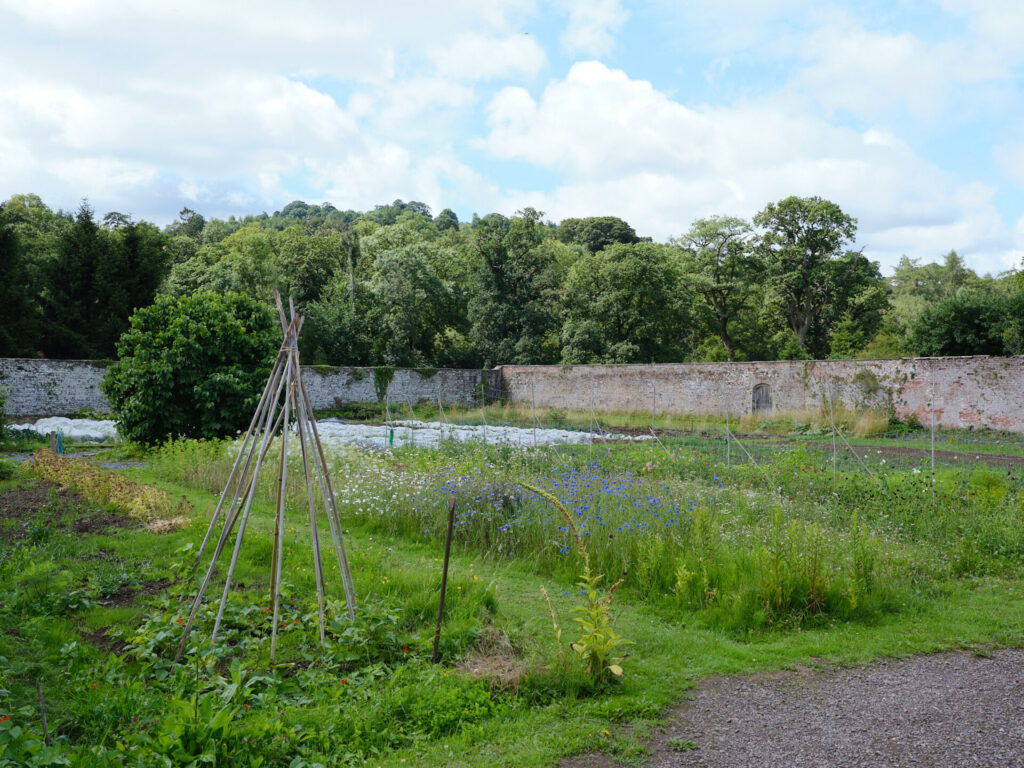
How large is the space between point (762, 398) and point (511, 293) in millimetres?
13373

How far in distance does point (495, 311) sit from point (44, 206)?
1219 inches

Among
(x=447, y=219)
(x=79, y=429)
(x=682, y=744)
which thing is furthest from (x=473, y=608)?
(x=447, y=219)

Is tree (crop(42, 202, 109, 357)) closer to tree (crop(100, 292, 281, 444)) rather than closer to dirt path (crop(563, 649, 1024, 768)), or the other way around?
tree (crop(100, 292, 281, 444))

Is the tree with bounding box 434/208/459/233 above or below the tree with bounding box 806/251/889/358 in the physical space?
above

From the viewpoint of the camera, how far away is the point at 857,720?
11.7ft

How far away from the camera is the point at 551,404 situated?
89.5ft

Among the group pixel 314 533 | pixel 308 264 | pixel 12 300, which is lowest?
pixel 314 533

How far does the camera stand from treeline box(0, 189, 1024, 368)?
25055 mm

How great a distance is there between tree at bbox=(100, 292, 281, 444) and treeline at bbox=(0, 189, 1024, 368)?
13.9 metres

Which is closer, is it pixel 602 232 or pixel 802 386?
pixel 802 386

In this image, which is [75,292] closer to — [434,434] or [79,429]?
[79,429]

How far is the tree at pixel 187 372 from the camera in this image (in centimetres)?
1171

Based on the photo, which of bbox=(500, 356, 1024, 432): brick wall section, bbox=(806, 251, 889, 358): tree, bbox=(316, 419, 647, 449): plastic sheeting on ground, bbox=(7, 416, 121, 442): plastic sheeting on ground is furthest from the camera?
bbox=(806, 251, 889, 358): tree

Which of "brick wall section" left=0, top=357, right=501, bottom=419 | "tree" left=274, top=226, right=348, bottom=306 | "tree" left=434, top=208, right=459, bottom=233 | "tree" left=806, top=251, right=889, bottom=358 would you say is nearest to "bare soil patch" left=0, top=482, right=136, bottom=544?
"brick wall section" left=0, top=357, right=501, bottom=419
